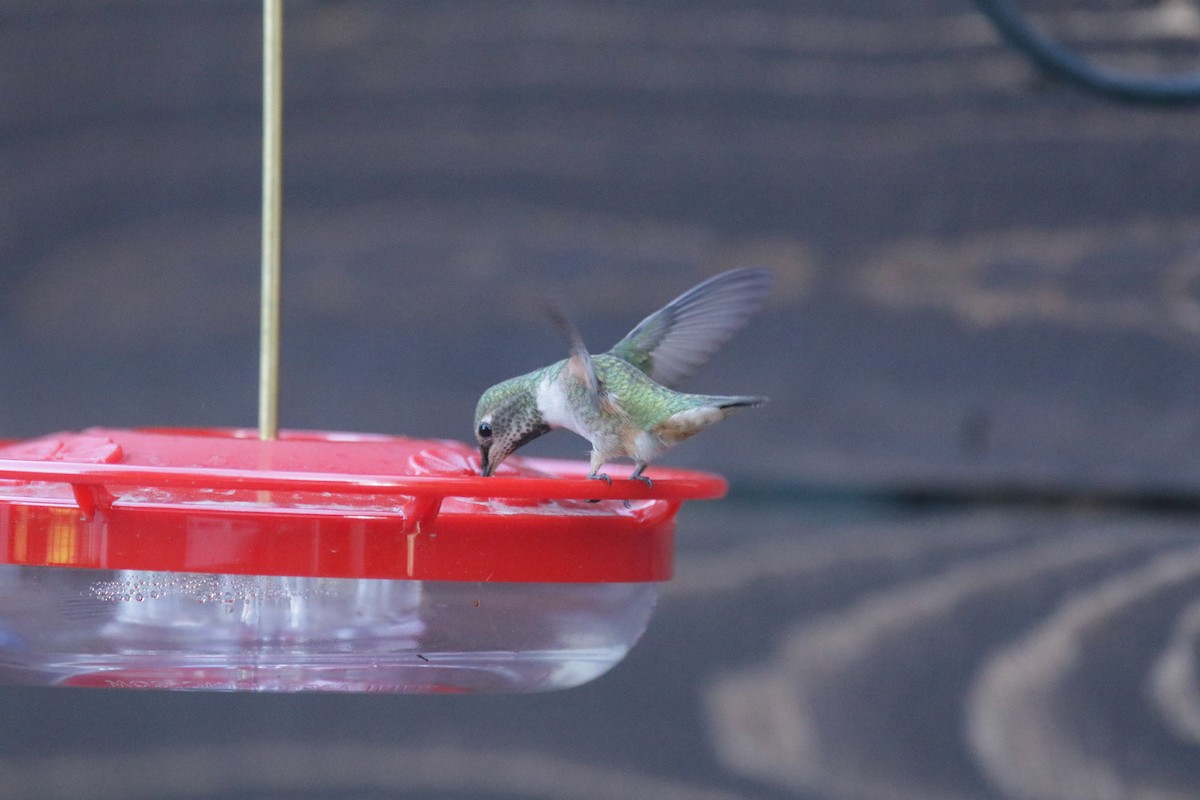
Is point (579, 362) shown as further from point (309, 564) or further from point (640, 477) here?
point (309, 564)

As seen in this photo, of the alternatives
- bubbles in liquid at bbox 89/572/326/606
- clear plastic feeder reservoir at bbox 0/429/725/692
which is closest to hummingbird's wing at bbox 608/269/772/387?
clear plastic feeder reservoir at bbox 0/429/725/692

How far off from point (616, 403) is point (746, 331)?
33.2 inches

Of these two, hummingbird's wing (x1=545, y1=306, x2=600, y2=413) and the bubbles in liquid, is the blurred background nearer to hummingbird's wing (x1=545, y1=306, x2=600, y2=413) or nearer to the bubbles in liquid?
hummingbird's wing (x1=545, y1=306, x2=600, y2=413)

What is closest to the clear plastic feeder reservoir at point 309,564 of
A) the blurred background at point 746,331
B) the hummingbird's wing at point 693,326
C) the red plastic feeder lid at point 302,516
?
the red plastic feeder lid at point 302,516

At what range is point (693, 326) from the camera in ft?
4.17

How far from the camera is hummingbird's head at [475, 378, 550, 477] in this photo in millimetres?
1010

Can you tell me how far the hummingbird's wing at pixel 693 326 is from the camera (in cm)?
119

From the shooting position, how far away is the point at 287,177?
1995mm

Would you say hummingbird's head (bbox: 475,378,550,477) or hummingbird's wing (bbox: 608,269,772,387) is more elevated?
hummingbird's wing (bbox: 608,269,772,387)

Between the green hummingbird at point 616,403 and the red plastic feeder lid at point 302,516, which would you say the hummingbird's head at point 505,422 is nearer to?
the green hummingbird at point 616,403

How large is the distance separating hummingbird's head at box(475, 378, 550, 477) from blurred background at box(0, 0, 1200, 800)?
82 cm

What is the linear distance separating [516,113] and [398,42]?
0.73ft

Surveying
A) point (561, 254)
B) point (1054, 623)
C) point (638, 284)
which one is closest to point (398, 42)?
point (561, 254)

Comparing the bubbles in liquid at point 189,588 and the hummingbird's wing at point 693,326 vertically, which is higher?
the hummingbird's wing at point 693,326
